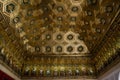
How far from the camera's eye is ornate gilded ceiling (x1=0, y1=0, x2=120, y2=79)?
1181 centimetres

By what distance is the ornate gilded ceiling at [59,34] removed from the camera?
38.8 feet

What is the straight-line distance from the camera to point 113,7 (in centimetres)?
A: 1073

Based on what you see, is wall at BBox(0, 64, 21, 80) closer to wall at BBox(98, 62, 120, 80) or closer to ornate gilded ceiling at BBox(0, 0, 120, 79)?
ornate gilded ceiling at BBox(0, 0, 120, 79)

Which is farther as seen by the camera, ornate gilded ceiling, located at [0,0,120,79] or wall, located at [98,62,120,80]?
ornate gilded ceiling, located at [0,0,120,79]

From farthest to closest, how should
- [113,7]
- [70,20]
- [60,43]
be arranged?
1. [60,43]
2. [70,20]
3. [113,7]

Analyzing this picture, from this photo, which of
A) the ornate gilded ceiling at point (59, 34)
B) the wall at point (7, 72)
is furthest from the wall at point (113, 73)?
the wall at point (7, 72)

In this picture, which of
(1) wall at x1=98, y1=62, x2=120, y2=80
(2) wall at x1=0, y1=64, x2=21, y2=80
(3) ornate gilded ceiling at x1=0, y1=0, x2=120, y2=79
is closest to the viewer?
(1) wall at x1=98, y1=62, x2=120, y2=80

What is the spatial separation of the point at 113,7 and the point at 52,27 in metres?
5.36

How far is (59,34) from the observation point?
1564cm

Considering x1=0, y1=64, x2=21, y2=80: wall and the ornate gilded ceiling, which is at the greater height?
the ornate gilded ceiling

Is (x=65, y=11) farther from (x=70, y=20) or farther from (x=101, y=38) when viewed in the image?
(x=101, y=38)

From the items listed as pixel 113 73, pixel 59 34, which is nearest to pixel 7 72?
pixel 59 34

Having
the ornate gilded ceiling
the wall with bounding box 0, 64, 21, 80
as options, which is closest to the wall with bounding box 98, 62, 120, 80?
the ornate gilded ceiling

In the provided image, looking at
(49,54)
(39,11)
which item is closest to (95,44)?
(49,54)
